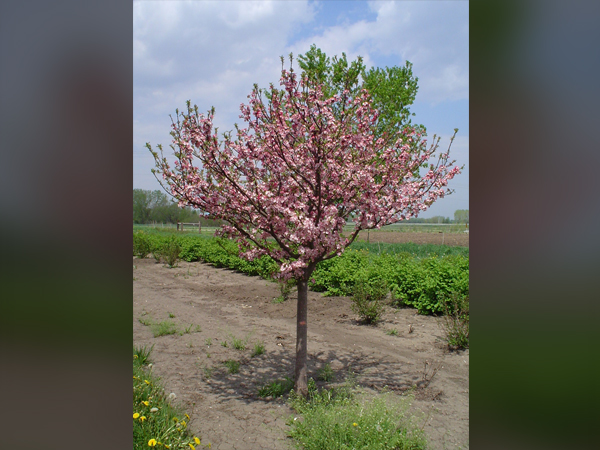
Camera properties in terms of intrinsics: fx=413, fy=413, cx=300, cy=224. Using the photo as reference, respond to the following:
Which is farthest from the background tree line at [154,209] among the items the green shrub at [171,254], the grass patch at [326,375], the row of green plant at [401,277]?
the grass patch at [326,375]

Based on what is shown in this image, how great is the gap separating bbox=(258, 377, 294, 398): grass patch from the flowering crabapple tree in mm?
294

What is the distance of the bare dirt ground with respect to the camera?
3.43 m

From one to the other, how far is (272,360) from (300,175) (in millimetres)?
2729

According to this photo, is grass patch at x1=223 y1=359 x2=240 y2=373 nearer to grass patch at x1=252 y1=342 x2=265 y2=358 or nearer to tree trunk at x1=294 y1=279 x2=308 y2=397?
grass patch at x1=252 y1=342 x2=265 y2=358

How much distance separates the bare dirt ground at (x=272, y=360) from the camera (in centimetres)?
343

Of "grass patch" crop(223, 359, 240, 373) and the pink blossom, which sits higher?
the pink blossom

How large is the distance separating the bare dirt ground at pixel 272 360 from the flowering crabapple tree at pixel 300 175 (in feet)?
2.46

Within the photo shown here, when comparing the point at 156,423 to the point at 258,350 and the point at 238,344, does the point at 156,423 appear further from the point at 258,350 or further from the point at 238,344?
the point at 238,344

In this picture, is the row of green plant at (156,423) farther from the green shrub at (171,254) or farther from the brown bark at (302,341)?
the green shrub at (171,254)

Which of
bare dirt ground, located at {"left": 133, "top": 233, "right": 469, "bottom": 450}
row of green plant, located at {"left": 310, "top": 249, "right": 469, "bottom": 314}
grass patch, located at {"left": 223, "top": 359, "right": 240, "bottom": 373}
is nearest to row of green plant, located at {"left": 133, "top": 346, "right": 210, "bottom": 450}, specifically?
bare dirt ground, located at {"left": 133, "top": 233, "right": 469, "bottom": 450}

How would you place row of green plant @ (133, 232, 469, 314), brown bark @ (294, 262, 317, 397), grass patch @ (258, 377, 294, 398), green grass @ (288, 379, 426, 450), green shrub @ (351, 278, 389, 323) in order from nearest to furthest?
green grass @ (288, 379, 426, 450) → brown bark @ (294, 262, 317, 397) → grass patch @ (258, 377, 294, 398) → green shrub @ (351, 278, 389, 323) → row of green plant @ (133, 232, 469, 314)

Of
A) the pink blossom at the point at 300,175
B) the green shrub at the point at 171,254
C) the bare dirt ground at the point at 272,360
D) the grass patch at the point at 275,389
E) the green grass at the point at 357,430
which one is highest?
the pink blossom at the point at 300,175
